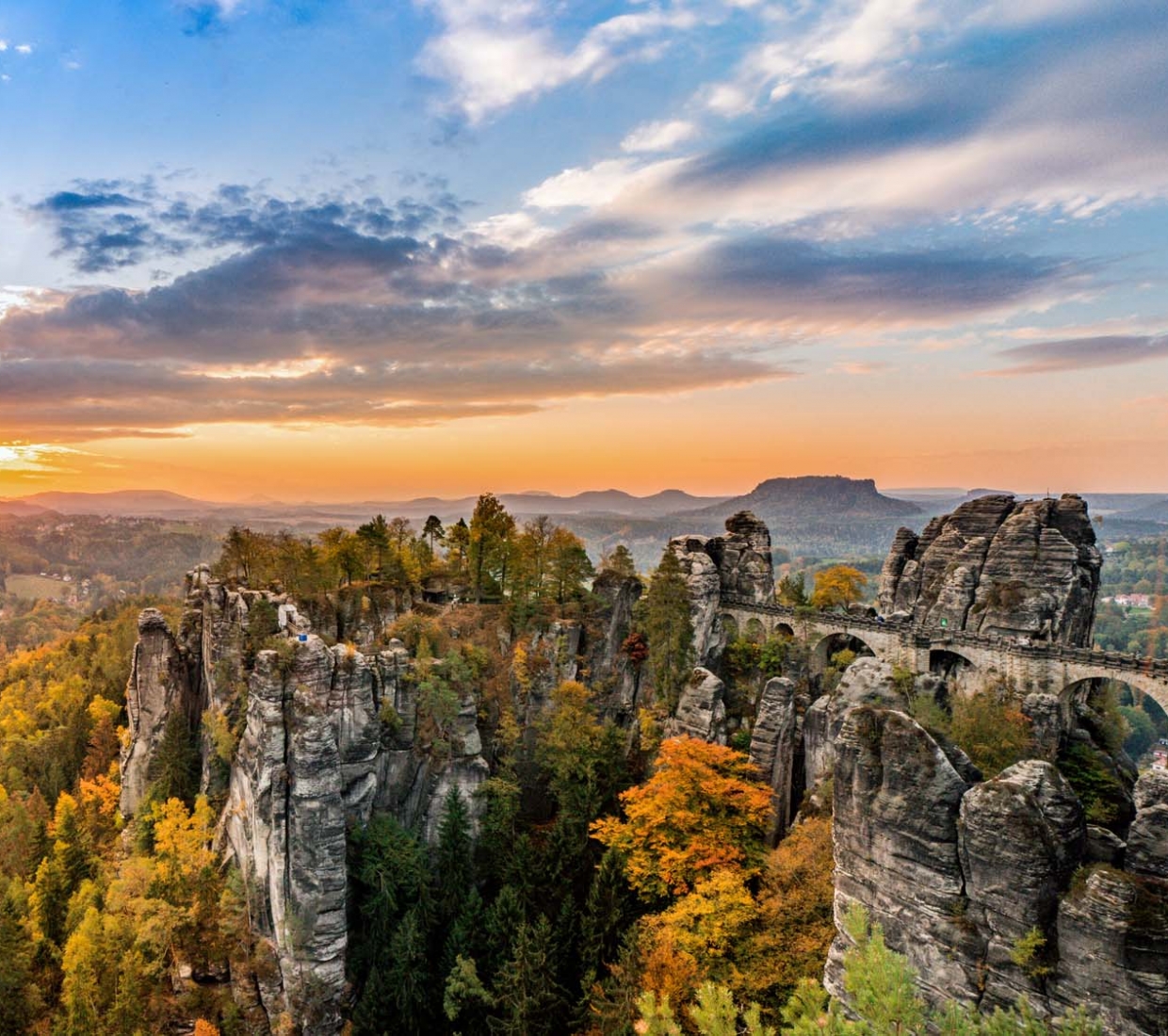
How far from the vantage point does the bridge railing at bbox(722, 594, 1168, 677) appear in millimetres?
37188

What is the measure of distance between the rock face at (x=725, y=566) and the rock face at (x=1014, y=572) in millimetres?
12037

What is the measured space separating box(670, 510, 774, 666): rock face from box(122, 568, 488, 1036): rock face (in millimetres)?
18680

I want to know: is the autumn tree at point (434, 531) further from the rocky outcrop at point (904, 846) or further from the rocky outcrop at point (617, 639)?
the rocky outcrop at point (904, 846)

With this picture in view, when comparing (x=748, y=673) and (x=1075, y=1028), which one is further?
(x=748, y=673)

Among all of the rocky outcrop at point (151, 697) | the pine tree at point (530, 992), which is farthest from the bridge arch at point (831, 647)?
the rocky outcrop at point (151, 697)

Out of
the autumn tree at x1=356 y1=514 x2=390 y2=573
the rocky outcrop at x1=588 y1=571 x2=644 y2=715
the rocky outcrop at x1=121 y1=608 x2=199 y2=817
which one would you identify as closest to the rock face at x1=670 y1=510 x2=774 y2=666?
the rocky outcrop at x1=588 y1=571 x2=644 y2=715

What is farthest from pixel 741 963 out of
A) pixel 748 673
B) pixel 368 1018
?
pixel 748 673

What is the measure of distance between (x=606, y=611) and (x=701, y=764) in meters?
20.9

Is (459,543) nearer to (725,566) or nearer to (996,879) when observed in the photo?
(725,566)

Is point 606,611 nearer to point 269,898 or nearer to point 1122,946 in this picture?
point 269,898

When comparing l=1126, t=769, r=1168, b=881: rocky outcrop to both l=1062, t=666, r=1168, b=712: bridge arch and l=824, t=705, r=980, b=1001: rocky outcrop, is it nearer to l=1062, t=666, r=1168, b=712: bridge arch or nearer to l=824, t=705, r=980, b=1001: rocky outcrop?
l=824, t=705, r=980, b=1001: rocky outcrop

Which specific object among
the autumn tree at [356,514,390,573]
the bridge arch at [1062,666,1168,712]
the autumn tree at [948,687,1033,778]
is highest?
the autumn tree at [356,514,390,573]

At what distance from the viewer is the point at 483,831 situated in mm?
42000

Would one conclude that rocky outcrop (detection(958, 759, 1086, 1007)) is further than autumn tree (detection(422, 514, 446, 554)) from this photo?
No
